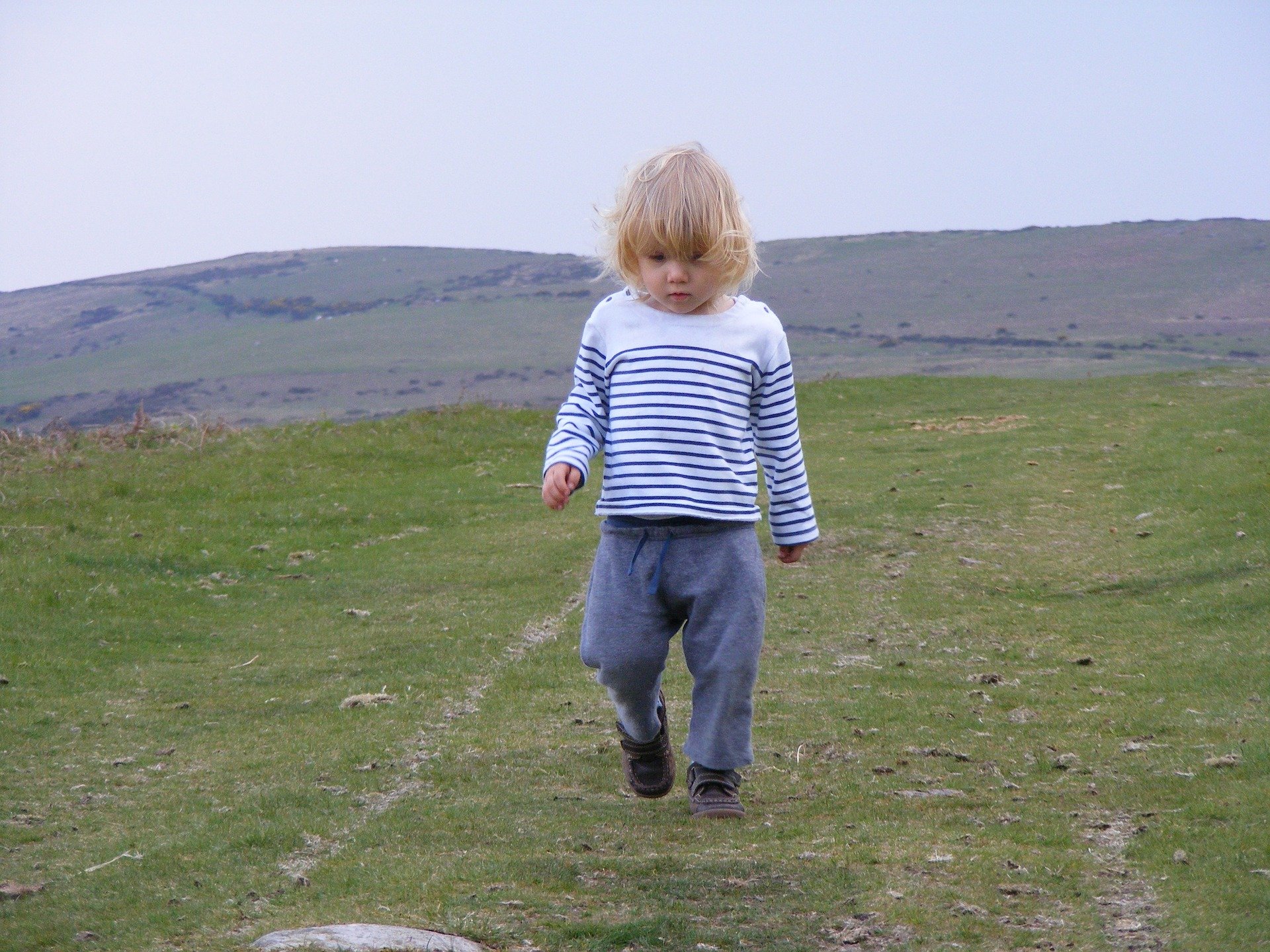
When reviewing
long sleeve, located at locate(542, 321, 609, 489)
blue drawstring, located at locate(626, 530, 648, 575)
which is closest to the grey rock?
blue drawstring, located at locate(626, 530, 648, 575)

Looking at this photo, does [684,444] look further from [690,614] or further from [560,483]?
[690,614]

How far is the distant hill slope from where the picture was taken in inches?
1030

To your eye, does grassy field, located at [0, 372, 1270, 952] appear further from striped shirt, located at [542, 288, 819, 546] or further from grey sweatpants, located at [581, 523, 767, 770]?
striped shirt, located at [542, 288, 819, 546]

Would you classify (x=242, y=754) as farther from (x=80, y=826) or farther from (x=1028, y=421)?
(x=1028, y=421)

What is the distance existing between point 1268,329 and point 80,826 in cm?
2989

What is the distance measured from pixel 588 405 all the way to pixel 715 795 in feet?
3.95

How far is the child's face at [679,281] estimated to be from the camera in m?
3.74

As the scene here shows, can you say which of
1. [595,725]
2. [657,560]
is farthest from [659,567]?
[595,725]

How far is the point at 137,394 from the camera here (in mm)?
26047

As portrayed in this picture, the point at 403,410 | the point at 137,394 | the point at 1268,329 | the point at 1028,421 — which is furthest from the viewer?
the point at 1268,329

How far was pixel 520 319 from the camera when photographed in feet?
114

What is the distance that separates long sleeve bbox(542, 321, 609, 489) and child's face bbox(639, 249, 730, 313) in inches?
8.7

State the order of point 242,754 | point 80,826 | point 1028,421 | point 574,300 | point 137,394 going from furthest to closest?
point 574,300 → point 137,394 → point 1028,421 → point 242,754 → point 80,826

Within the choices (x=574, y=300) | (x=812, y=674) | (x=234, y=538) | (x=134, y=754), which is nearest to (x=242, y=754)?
(x=134, y=754)
